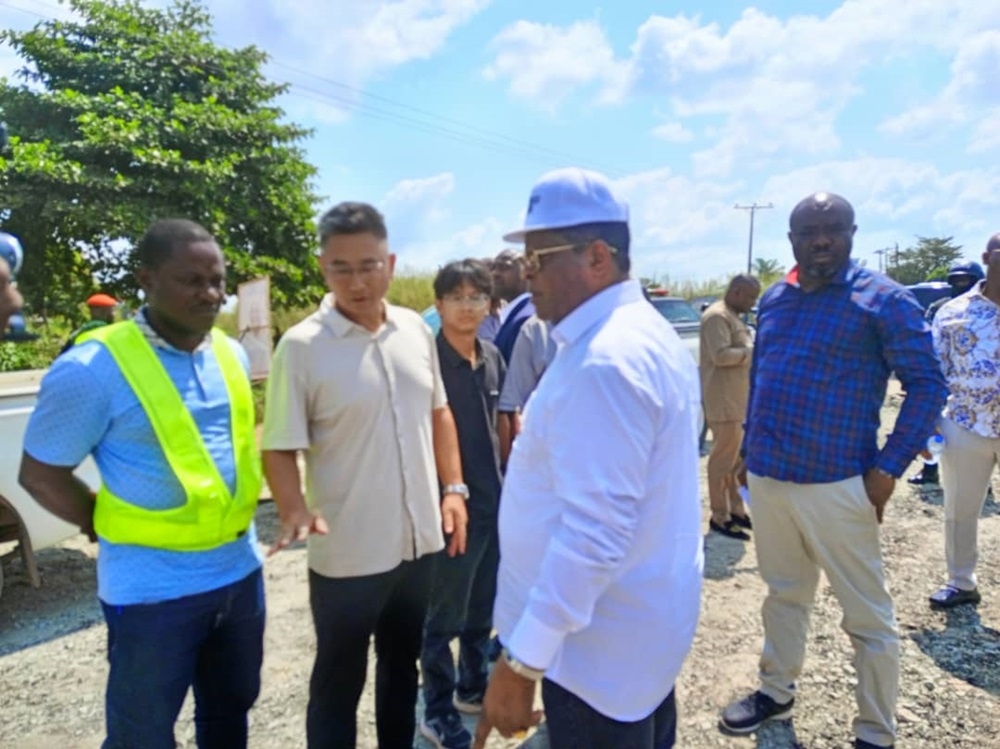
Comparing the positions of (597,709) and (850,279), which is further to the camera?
(850,279)

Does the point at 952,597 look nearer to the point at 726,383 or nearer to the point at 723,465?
the point at 723,465

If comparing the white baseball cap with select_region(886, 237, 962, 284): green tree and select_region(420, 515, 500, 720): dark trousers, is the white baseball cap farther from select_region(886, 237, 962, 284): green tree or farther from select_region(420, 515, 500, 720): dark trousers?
select_region(886, 237, 962, 284): green tree

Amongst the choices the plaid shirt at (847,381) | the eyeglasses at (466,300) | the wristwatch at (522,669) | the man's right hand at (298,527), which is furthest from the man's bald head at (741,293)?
the wristwatch at (522,669)

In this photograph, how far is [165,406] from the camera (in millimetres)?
1832

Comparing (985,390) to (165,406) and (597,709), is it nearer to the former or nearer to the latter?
(597,709)

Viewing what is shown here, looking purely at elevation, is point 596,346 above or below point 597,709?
above

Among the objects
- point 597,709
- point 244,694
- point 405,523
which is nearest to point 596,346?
point 597,709

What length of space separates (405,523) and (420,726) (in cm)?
122

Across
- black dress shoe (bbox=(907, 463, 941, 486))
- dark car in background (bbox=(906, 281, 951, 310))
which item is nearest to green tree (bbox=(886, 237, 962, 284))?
dark car in background (bbox=(906, 281, 951, 310))

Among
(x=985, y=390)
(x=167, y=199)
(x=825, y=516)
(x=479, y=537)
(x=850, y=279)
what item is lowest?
(x=479, y=537)

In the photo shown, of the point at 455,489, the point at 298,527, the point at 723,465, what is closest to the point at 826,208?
the point at 455,489

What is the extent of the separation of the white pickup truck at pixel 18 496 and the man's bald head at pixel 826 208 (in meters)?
3.90

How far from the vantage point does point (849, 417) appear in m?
2.58

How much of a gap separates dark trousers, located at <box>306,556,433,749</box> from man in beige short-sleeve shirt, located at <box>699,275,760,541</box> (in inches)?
133
